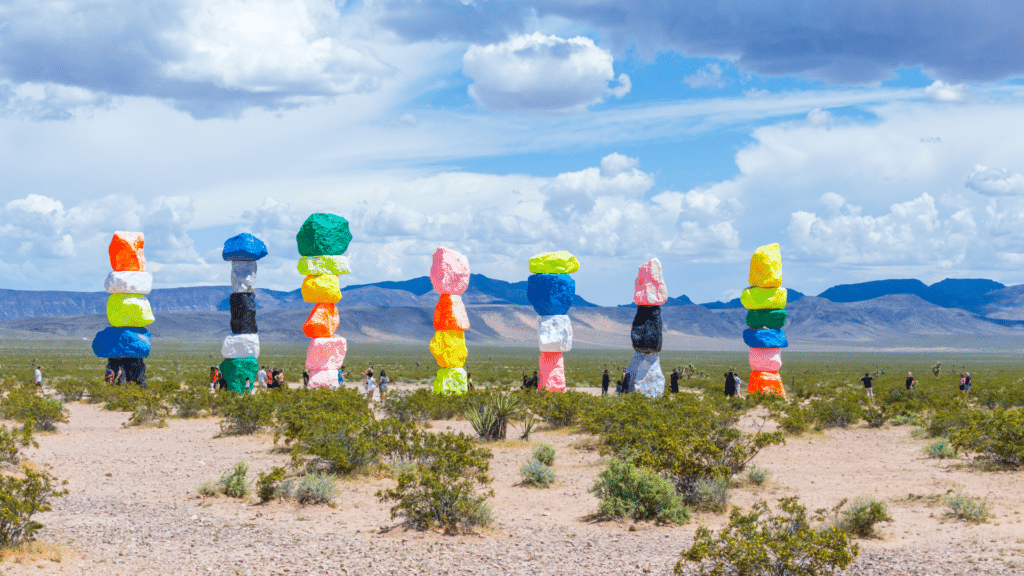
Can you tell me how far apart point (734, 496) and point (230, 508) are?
7165mm

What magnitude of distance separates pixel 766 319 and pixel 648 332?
234 inches

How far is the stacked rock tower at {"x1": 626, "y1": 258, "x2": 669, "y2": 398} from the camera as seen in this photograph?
24.5 metres

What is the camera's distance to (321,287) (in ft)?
87.5

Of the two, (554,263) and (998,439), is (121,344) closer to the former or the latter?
(554,263)

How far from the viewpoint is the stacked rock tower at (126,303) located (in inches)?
1067

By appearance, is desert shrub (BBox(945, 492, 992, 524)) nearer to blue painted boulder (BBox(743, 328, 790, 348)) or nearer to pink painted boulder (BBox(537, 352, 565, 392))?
pink painted boulder (BBox(537, 352, 565, 392))

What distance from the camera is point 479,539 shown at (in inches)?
375

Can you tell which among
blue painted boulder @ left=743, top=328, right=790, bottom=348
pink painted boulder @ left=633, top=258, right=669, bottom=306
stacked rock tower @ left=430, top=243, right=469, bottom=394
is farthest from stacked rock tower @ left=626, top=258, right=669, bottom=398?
stacked rock tower @ left=430, top=243, right=469, bottom=394

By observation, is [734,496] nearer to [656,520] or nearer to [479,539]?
[656,520]

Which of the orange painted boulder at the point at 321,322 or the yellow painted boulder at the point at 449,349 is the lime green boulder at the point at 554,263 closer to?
the yellow painted boulder at the point at 449,349

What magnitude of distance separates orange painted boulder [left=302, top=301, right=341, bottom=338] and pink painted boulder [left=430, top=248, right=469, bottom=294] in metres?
3.65

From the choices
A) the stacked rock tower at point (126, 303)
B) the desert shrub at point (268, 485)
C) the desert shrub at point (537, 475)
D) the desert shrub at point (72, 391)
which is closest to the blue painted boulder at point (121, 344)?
the stacked rock tower at point (126, 303)

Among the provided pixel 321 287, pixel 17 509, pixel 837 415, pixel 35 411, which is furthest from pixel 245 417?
pixel 837 415

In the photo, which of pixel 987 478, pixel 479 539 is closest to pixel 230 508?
pixel 479 539
